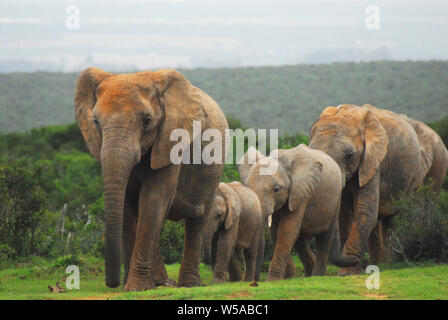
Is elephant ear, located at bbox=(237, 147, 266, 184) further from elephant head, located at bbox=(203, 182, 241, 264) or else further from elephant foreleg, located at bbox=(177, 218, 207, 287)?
elephant foreleg, located at bbox=(177, 218, 207, 287)

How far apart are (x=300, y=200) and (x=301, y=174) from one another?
36 centimetres

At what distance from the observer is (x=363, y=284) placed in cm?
871

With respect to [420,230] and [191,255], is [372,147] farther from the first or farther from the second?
[191,255]

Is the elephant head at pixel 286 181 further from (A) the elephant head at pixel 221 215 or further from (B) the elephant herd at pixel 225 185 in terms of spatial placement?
(A) the elephant head at pixel 221 215

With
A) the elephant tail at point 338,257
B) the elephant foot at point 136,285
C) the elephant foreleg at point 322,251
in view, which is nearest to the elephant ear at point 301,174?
the elephant foreleg at point 322,251

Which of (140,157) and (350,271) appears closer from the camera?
(140,157)

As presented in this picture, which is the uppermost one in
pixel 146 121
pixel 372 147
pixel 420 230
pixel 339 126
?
pixel 146 121

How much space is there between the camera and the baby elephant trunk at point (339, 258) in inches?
427

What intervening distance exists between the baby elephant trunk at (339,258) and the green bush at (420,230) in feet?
2.25

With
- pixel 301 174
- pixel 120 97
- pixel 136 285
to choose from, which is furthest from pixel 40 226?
pixel 120 97

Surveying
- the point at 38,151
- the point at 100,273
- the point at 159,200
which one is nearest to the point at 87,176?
the point at 38,151

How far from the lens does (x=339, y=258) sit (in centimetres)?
1086
